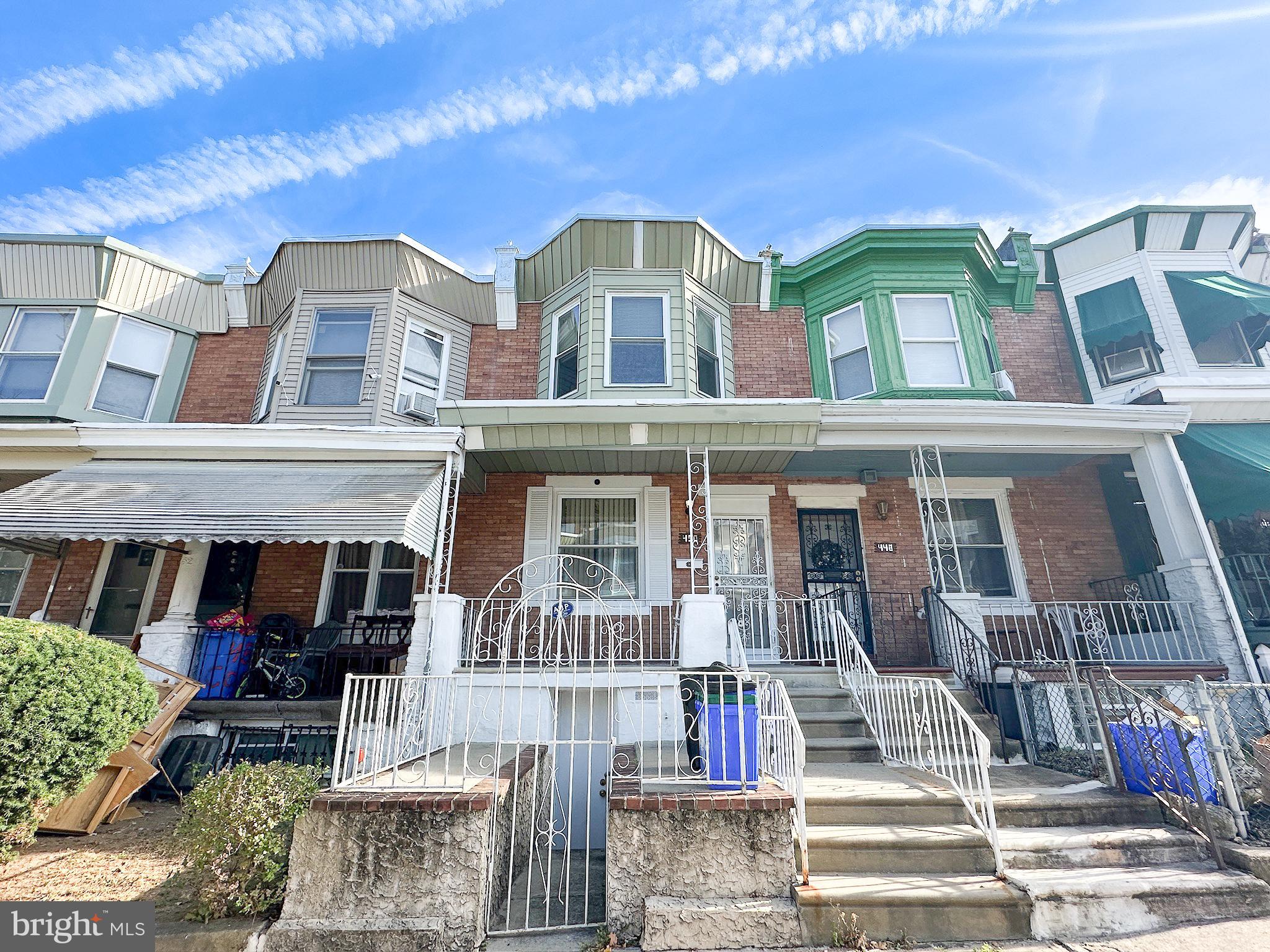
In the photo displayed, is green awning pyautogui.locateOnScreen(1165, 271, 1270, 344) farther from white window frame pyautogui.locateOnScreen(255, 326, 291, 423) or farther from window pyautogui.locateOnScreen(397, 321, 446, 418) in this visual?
white window frame pyautogui.locateOnScreen(255, 326, 291, 423)

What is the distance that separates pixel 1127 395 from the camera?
943cm

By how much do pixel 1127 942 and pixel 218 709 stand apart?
8781mm

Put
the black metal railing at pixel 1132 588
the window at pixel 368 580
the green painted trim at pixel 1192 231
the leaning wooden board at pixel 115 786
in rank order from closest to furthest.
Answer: the leaning wooden board at pixel 115 786
the black metal railing at pixel 1132 588
the window at pixel 368 580
the green painted trim at pixel 1192 231

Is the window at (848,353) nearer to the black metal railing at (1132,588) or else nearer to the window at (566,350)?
the window at (566,350)

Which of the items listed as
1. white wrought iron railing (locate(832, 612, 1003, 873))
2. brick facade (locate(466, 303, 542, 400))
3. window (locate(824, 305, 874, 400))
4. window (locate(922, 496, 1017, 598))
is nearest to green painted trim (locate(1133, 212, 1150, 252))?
window (locate(824, 305, 874, 400))

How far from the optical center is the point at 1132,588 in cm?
915

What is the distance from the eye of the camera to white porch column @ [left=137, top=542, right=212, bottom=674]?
7.88m

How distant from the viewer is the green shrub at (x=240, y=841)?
4039 mm

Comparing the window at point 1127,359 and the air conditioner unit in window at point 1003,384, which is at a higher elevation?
the window at point 1127,359

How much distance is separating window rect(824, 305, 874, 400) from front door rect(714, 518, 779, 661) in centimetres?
267

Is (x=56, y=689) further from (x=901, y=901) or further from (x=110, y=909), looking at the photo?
(x=901, y=901)

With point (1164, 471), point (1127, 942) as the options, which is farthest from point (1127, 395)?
point (1127, 942)

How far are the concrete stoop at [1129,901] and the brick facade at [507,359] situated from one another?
28.9ft

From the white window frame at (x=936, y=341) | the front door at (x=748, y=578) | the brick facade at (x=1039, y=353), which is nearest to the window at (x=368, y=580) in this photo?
the front door at (x=748, y=578)
